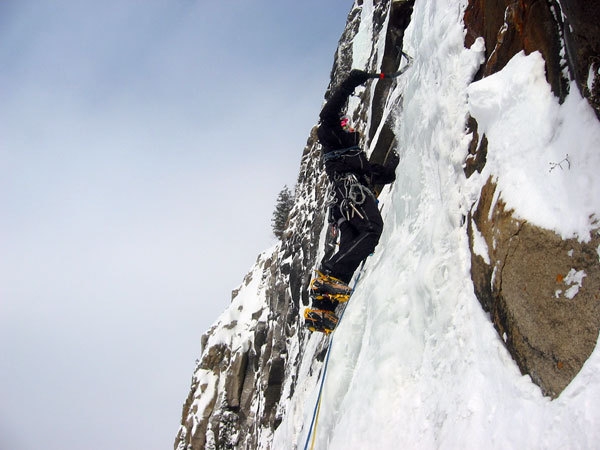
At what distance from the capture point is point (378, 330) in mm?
4043

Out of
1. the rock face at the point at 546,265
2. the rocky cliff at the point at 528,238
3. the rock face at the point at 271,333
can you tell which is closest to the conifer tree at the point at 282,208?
the rock face at the point at 271,333

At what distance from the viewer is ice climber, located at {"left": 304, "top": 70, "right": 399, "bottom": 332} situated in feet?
17.8

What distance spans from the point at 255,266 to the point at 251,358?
8035 millimetres

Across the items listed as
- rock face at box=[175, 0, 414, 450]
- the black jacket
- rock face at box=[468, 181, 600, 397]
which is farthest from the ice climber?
rock face at box=[175, 0, 414, 450]

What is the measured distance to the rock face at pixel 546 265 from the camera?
6.70 ft

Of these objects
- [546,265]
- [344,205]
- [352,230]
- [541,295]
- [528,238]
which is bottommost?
[541,295]

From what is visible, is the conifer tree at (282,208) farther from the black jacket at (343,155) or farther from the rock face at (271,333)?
the black jacket at (343,155)

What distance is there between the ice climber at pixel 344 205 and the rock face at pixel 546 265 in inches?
87.2

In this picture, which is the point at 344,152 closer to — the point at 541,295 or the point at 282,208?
the point at 541,295

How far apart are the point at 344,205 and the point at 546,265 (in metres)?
3.35

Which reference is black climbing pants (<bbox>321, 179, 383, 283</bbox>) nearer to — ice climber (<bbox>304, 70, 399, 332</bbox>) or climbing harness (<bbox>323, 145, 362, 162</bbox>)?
ice climber (<bbox>304, 70, 399, 332</bbox>)

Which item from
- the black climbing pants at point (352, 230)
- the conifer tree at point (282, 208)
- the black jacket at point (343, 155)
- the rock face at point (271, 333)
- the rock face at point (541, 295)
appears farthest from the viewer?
the conifer tree at point (282, 208)

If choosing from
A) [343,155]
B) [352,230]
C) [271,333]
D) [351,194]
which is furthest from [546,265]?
[271,333]

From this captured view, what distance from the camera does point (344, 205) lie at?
555 cm
